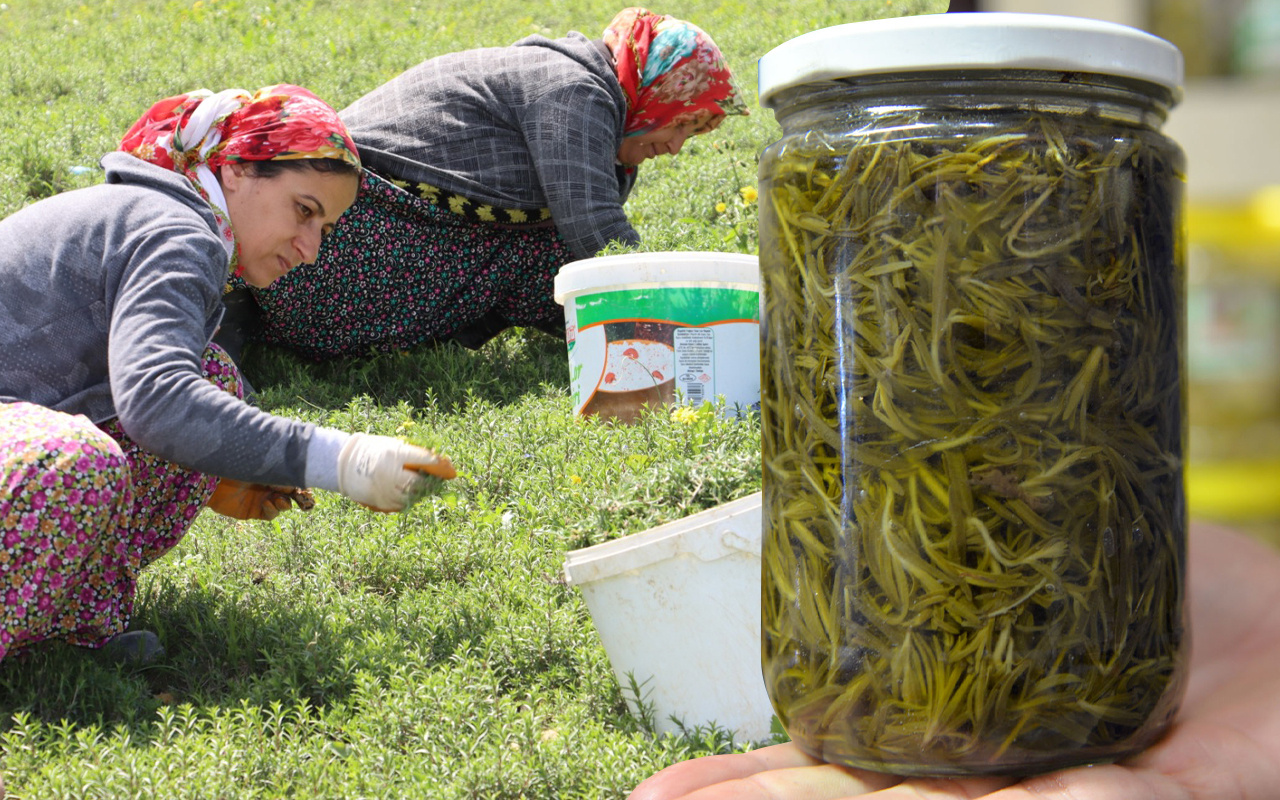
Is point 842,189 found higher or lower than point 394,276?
higher

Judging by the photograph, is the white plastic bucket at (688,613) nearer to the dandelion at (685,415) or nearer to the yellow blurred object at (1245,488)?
the dandelion at (685,415)

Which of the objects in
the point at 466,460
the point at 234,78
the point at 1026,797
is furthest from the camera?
the point at 234,78

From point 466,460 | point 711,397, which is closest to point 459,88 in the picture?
point 466,460

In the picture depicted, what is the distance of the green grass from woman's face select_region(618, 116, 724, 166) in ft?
0.97

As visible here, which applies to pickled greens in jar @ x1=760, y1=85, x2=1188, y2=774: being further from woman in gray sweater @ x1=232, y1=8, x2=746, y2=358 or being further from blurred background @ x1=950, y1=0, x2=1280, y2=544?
woman in gray sweater @ x1=232, y1=8, x2=746, y2=358

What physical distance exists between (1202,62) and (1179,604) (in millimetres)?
854

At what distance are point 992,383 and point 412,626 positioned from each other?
1644 millimetres

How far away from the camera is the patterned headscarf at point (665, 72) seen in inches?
159

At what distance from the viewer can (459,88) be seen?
3.99 meters

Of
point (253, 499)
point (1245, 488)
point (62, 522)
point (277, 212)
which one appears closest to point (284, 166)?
point (277, 212)

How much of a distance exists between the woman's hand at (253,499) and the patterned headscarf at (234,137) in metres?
0.50

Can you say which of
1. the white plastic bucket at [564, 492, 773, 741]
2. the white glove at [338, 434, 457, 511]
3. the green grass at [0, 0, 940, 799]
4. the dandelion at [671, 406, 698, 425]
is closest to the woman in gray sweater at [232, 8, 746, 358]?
the green grass at [0, 0, 940, 799]

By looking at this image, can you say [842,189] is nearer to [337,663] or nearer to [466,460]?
[337,663]

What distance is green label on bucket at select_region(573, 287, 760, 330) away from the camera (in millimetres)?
2809
